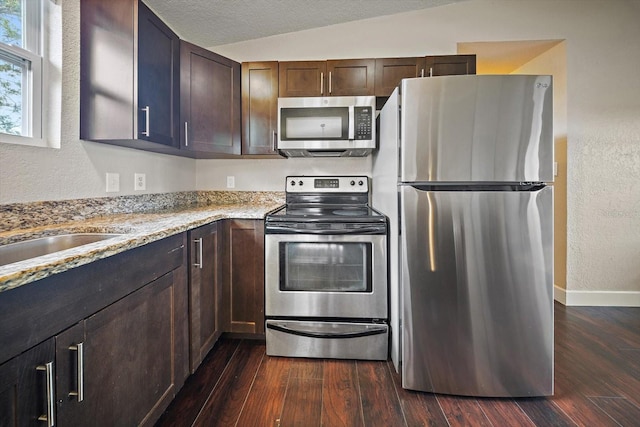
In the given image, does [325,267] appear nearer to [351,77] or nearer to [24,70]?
[351,77]

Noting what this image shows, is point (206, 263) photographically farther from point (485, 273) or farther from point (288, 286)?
point (485, 273)

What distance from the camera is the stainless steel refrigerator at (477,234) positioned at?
1.46 m

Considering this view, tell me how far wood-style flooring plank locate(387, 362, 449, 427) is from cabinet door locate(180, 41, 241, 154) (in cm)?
198

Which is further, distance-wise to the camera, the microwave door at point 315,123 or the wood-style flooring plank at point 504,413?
the microwave door at point 315,123

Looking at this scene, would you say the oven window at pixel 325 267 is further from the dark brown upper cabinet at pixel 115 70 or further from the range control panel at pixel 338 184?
the dark brown upper cabinet at pixel 115 70

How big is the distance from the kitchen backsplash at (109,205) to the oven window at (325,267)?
93cm

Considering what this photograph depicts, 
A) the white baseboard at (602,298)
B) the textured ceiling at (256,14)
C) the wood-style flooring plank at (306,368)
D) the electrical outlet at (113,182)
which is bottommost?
the wood-style flooring plank at (306,368)

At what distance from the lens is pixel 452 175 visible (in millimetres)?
1484

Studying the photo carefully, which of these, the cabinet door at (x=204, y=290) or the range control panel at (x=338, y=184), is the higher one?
the range control panel at (x=338, y=184)

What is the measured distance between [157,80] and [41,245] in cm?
104

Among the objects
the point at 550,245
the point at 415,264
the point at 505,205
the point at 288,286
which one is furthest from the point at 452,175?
the point at 288,286

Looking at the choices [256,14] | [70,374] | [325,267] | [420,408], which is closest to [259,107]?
[256,14]

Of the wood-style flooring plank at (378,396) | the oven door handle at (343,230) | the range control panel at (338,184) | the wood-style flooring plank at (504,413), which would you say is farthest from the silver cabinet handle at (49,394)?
the range control panel at (338,184)

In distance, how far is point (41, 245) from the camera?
1.19m
